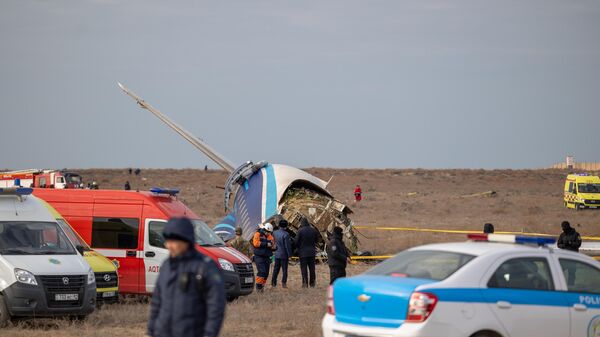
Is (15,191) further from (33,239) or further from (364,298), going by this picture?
(364,298)

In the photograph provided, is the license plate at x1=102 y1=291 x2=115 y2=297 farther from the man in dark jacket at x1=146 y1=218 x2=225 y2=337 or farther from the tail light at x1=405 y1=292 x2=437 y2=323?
the man in dark jacket at x1=146 y1=218 x2=225 y2=337

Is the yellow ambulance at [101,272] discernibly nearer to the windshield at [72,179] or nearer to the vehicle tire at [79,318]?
the vehicle tire at [79,318]

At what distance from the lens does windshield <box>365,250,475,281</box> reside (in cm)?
1003

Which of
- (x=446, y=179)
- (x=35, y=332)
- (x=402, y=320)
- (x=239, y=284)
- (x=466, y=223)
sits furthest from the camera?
(x=446, y=179)

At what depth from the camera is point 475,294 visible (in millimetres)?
9805

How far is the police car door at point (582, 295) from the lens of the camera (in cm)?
1055

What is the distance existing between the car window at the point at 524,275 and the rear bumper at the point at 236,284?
358 inches

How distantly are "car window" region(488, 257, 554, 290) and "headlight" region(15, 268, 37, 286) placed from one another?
7.72 m

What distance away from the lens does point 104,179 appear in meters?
85.2

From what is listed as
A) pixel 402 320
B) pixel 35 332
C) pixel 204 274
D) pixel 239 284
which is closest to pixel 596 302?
pixel 402 320

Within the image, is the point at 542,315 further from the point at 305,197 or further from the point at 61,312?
the point at 305,197

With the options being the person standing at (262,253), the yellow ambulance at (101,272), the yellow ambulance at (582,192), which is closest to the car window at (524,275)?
the yellow ambulance at (101,272)

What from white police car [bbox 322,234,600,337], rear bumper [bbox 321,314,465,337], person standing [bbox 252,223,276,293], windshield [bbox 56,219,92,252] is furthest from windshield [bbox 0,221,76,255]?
rear bumper [bbox 321,314,465,337]

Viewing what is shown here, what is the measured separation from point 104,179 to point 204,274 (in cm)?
7940
